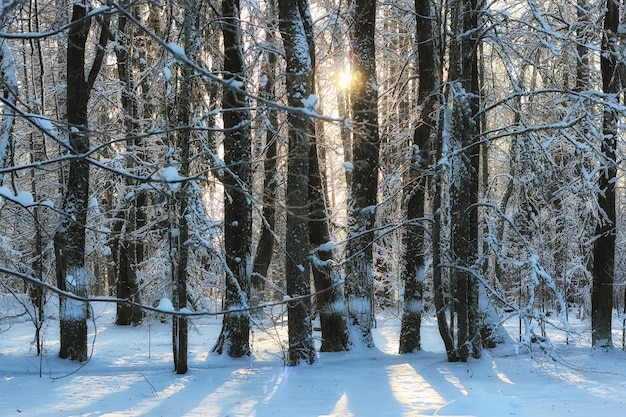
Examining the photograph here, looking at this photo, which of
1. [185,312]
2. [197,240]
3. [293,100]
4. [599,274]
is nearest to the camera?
[185,312]

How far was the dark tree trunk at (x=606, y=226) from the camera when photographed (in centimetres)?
1152

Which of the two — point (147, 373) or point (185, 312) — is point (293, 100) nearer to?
point (147, 373)

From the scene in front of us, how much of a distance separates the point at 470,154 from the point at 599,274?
4.02 meters

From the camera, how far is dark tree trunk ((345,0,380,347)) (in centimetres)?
1090

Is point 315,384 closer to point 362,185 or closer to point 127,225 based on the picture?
point 362,185

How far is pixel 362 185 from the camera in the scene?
11.0 meters

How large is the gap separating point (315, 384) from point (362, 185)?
4025mm

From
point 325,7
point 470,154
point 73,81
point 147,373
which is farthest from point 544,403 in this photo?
point 325,7

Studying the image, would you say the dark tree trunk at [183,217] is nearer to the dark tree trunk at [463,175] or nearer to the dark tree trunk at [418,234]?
the dark tree trunk at [418,234]

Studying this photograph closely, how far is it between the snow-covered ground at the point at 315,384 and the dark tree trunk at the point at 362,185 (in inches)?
35.6

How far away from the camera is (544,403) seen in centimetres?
777

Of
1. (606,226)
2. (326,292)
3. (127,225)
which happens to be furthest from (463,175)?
(127,225)

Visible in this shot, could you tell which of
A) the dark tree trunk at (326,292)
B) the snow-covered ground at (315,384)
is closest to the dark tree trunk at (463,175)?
the snow-covered ground at (315,384)

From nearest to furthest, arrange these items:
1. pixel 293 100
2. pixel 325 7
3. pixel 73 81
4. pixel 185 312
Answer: pixel 185 312, pixel 293 100, pixel 73 81, pixel 325 7
